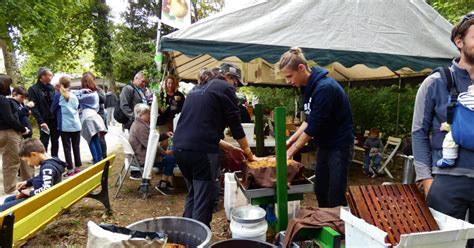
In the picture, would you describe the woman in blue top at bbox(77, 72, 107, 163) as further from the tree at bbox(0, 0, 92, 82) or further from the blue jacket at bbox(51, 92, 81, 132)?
the tree at bbox(0, 0, 92, 82)

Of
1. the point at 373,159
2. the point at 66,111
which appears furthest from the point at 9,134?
the point at 373,159

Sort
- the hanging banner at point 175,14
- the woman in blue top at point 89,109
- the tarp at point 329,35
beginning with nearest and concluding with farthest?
the tarp at point 329,35, the hanging banner at point 175,14, the woman in blue top at point 89,109

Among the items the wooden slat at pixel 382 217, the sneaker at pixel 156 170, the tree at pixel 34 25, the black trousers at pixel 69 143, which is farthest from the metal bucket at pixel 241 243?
the tree at pixel 34 25

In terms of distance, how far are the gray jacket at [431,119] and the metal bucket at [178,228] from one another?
1.52 metres

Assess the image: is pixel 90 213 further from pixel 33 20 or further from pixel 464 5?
pixel 464 5

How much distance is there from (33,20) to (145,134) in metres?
7.68

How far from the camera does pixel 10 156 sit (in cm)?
486

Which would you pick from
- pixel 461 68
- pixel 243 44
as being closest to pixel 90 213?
pixel 243 44

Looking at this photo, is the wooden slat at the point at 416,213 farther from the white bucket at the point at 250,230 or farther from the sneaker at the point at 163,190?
the sneaker at the point at 163,190

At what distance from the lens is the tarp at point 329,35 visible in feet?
13.8

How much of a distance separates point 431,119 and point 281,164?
39.7 inches

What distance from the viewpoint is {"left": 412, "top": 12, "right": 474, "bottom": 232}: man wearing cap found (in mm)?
1739

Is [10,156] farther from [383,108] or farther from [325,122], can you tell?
[383,108]

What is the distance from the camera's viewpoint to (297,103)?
11.1m
